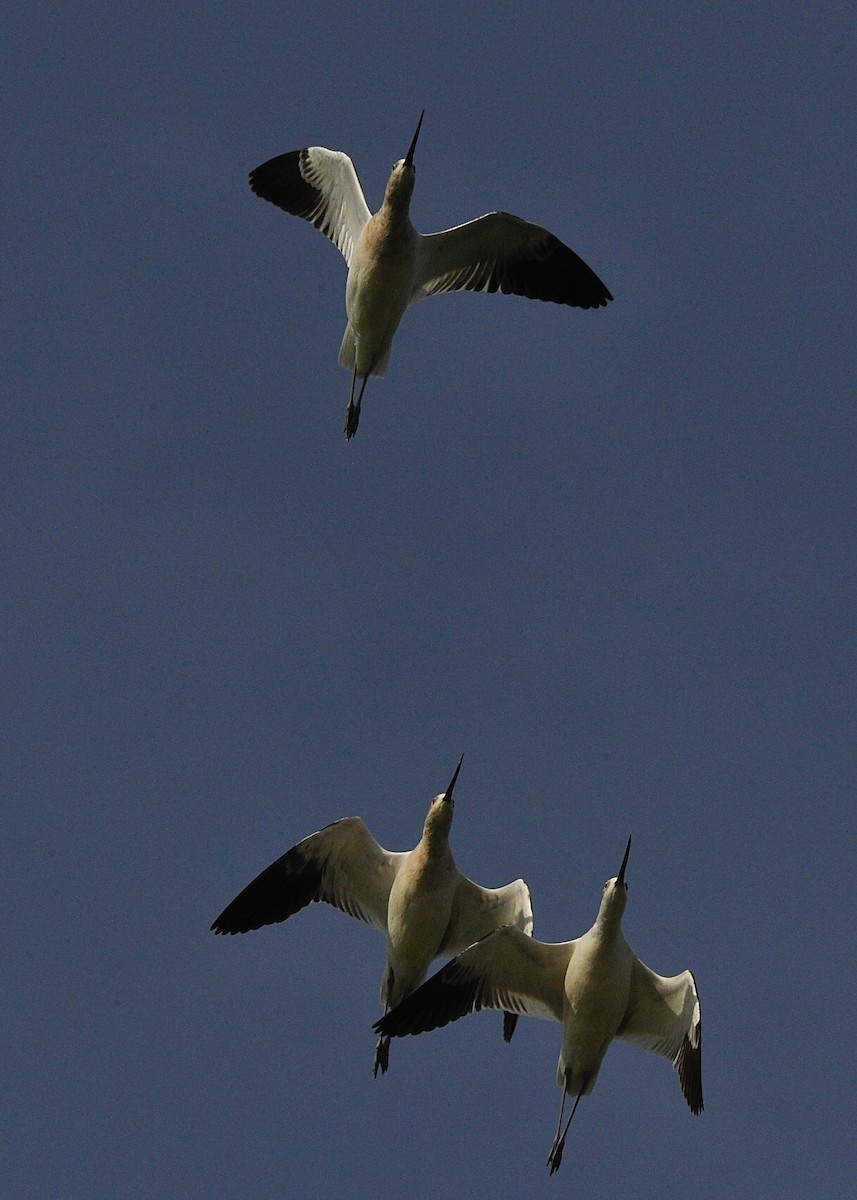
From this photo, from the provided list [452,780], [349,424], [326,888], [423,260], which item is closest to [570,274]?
[423,260]

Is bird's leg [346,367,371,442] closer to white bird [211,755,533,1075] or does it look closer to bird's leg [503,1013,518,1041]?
white bird [211,755,533,1075]

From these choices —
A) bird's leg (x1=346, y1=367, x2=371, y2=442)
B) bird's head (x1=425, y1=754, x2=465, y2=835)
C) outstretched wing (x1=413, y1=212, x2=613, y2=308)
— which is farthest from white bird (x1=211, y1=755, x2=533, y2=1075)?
outstretched wing (x1=413, y1=212, x2=613, y2=308)

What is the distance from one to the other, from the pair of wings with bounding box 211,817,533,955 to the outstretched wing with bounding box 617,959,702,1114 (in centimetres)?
164

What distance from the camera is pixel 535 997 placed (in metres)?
20.2

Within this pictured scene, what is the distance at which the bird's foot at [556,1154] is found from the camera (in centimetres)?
2045

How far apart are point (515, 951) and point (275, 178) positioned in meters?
11.1

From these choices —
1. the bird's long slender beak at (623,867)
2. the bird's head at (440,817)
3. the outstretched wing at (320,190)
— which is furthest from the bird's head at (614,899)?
the outstretched wing at (320,190)

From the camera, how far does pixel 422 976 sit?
2119cm

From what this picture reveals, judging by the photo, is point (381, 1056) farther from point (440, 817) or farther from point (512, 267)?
point (512, 267)

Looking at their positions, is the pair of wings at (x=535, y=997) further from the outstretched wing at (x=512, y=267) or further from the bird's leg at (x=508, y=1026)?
the outstretched wing at (x=512, y=267)

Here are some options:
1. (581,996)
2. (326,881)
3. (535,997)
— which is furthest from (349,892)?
(581,996)

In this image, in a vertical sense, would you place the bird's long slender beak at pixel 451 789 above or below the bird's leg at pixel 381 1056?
above

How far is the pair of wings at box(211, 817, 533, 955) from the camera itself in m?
21.0

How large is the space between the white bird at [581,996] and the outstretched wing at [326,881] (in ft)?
6.47
